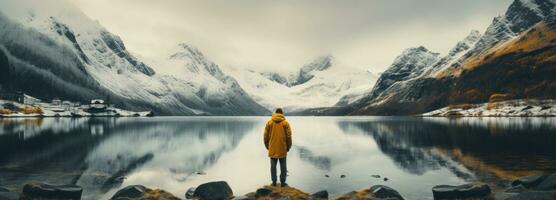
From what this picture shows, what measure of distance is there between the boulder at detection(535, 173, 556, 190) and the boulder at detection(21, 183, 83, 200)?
2721cm

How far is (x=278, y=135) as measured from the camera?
2884 cm

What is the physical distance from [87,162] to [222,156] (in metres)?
18.6

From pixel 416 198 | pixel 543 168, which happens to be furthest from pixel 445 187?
pixel 543 168

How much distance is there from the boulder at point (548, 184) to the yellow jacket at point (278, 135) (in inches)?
599

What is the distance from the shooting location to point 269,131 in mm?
29266

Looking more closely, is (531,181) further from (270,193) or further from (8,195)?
(8,195)

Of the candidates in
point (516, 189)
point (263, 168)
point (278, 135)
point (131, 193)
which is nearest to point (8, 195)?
point (131, 193)

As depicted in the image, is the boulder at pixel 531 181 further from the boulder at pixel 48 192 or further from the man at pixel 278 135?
the boulder at pixel 48 192

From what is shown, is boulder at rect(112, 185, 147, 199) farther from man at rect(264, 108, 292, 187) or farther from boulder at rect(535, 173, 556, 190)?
boulder at rect(535, 173, 556, 190)

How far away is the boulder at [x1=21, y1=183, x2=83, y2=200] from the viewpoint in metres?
25.3

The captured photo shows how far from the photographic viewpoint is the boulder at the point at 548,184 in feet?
84.5

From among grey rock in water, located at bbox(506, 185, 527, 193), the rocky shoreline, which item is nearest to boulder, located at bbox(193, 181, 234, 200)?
the rocky shoreline

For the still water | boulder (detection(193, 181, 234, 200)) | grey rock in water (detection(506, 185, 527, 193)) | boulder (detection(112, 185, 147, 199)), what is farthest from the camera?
the still water

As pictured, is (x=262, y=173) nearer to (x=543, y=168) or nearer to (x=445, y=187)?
(x=445, y=187)
